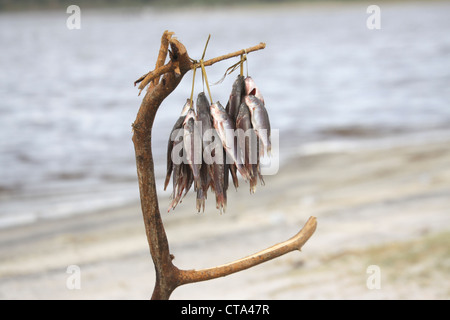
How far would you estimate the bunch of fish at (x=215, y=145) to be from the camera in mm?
1913

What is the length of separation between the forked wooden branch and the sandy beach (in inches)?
145

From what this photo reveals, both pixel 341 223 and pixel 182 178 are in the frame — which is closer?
pixel 182 178

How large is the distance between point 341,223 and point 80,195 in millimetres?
5273

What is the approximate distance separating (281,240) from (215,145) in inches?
245

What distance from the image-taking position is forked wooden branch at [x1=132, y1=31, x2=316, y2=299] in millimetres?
1944

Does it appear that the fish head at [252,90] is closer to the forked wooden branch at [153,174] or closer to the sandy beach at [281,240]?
the forked wooden branch at [153,174]

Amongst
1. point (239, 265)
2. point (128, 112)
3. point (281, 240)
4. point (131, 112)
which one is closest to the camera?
point (239, 265)

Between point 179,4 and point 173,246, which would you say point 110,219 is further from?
point 179,4

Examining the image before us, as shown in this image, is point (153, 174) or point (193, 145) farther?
point (153, 174)

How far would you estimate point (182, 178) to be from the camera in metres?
1.96

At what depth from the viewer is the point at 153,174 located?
6.78ft

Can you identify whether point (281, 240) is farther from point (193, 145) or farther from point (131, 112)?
point (131, 112)

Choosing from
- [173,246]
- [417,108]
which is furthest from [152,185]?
[417,108]

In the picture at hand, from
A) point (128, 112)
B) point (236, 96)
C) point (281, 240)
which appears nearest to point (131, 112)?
point (128, 112)
